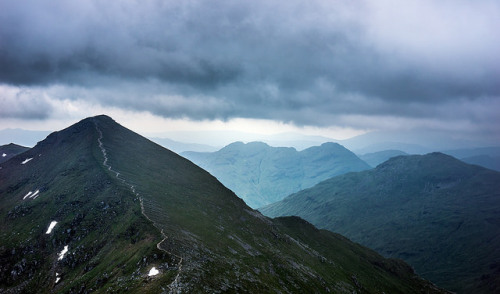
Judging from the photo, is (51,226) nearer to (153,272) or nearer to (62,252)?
(62,252)

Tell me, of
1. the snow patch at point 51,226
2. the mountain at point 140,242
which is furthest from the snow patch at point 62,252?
the snow patch at point 51,226

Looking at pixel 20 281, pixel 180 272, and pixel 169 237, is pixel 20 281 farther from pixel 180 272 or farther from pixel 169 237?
pixel 180 272

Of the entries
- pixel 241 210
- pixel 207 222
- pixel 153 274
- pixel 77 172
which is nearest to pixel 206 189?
pixel 241 210

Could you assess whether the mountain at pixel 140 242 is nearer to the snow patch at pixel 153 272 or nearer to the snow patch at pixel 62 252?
the snow patch at pixel 153 272

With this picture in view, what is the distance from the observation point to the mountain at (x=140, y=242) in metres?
81.5

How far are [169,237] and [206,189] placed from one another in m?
96.4

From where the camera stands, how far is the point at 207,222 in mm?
134750

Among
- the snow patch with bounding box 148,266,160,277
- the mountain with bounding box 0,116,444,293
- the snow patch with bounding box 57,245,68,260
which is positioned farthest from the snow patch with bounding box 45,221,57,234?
the snow patch with bounding box 148,266,160,277

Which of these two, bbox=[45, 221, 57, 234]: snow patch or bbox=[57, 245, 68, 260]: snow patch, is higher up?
bbox=[45, 221, 57, 234]: snow patch

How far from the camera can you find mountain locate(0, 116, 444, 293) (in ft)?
267

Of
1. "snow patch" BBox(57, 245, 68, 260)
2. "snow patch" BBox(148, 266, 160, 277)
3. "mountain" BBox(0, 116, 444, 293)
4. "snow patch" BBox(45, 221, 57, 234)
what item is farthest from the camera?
"snow patch" BBox(45, 221, 57, 234)

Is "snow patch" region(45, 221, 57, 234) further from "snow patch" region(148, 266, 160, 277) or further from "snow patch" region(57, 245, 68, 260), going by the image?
"snow patch" region(148, 266, 160, 277)

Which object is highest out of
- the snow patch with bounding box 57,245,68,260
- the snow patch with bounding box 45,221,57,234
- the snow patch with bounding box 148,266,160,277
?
the snow patch with bounding box 148,266,160,277

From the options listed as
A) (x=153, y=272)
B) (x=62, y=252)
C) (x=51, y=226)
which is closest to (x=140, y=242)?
(x=153, y=272)
